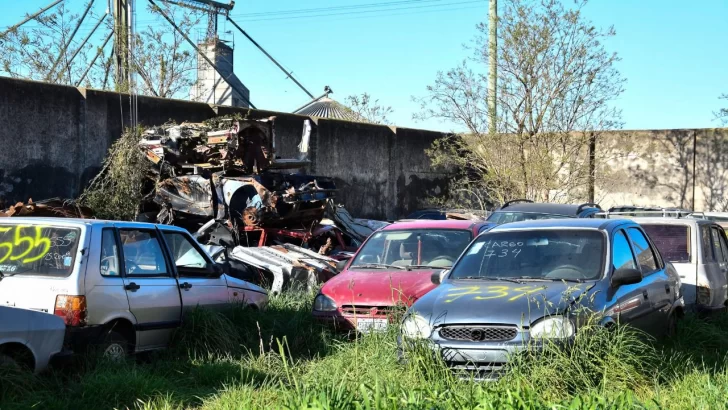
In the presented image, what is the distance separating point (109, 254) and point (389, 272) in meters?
3.39

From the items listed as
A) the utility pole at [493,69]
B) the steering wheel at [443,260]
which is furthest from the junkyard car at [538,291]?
the utility pole at [493,69]

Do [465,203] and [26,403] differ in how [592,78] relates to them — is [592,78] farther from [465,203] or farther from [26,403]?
[26,403]

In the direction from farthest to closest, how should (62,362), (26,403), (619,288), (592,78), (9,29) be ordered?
(9,29)
(592,78)
(619,288)
(62,362)
(26,403)

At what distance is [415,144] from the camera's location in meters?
23.6

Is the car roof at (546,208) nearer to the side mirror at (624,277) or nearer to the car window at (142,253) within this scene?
the side mirror at (624,277)

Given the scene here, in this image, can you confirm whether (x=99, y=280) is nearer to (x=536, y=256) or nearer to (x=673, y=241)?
(x=536, y=256)

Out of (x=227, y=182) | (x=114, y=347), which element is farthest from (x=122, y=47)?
(x=114, y=347)

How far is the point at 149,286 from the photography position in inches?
318

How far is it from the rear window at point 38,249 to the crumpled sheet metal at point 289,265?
4.51 meters

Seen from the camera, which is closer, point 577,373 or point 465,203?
point 577,373

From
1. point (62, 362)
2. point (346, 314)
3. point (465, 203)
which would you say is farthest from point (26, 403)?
point (465, 203)

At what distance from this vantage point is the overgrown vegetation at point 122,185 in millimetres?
14828

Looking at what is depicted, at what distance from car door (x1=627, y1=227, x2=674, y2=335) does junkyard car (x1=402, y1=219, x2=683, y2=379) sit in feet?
0.04

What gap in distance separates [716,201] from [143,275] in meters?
19.6
